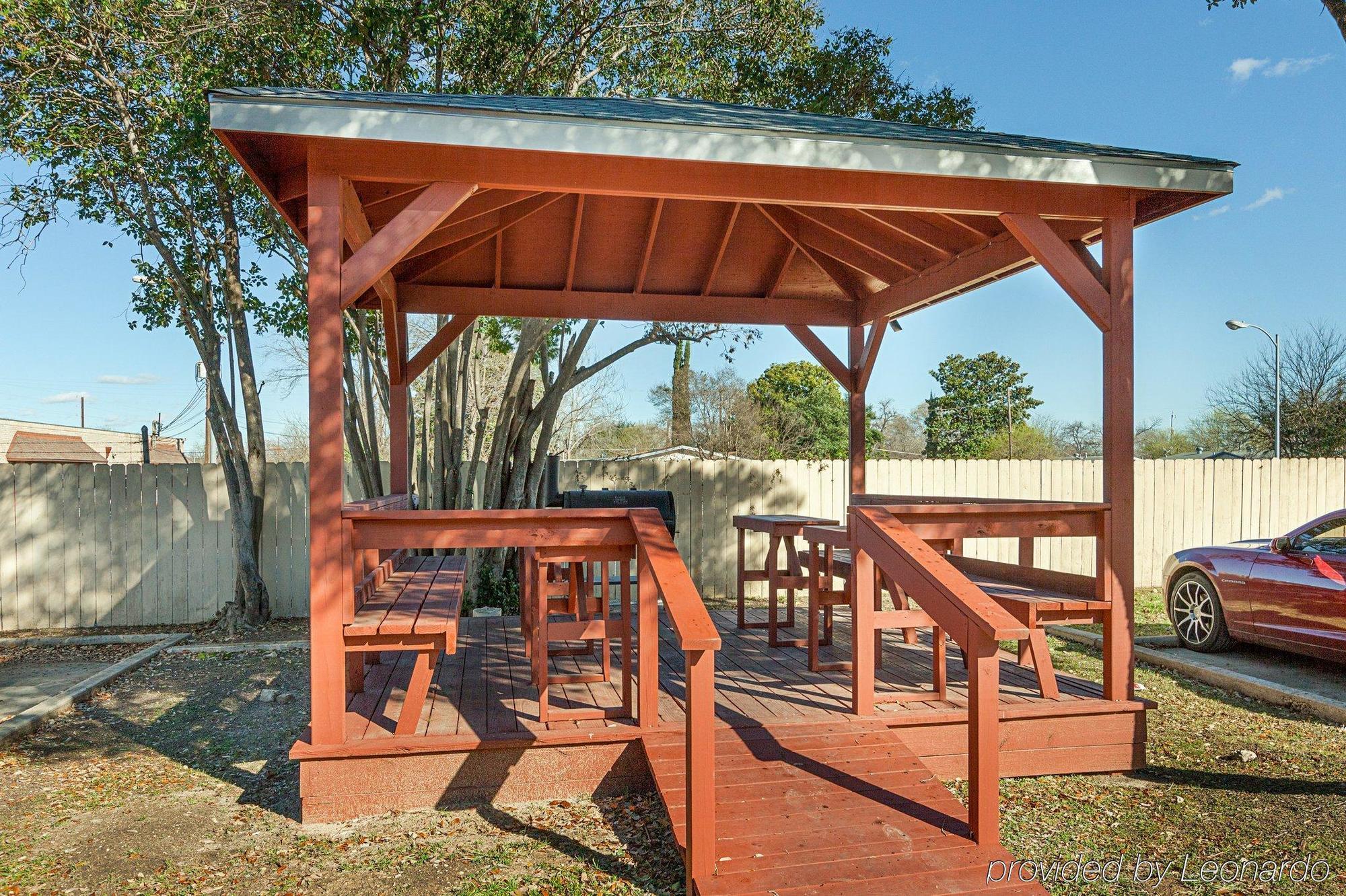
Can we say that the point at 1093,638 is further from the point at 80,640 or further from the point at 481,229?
the point at 80,640

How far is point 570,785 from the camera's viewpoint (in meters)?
4.06

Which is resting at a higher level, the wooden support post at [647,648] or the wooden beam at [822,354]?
the wooden beam at [822,354]

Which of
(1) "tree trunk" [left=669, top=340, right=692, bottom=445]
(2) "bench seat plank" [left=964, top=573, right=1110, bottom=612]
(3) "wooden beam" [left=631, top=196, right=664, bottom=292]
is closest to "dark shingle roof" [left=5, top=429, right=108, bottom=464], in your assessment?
(1) "tree trunk" [left=669, top=340, right=692, bottom=445]

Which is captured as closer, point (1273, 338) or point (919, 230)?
point (919, 230)

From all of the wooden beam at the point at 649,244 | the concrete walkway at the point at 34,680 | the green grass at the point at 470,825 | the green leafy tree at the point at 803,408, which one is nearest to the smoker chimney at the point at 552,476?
the wooden beam at the point at 649,244

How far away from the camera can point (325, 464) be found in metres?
3.85

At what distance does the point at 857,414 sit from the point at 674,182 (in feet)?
13.9

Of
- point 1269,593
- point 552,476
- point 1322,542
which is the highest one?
point 552,476

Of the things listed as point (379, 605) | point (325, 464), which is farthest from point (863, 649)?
point (325, 464)

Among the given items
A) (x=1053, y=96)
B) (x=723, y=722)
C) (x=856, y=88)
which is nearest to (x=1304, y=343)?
(x=1053, y=96)

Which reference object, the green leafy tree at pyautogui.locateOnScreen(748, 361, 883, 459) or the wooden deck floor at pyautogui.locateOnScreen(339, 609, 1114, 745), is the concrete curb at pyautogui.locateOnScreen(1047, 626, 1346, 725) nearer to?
the wooden deck floor at pyautogui.locateOnScreen(339, 609, 1114, 745)

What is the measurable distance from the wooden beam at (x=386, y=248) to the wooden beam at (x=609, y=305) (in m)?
3.06

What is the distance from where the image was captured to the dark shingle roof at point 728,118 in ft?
12.5

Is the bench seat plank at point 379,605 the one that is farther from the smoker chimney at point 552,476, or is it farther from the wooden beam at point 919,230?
the wooden beam at point 919,230
